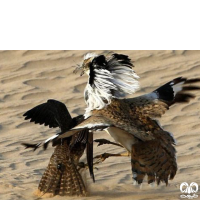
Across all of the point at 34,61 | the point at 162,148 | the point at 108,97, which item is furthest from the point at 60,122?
the point at 34,61

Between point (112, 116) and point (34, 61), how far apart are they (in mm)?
4633

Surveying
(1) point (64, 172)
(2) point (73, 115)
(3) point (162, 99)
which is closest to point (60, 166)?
(1) point (64, 172)

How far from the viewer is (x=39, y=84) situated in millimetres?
11133

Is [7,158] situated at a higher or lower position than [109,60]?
lower

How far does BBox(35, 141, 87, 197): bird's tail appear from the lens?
757 cm

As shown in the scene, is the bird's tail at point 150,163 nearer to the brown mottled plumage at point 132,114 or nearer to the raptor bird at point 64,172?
the brown mottled plumage at point 132,114

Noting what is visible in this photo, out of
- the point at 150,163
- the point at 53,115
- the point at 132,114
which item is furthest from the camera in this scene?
the point at 53,115

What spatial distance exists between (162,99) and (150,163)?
0.83 metres

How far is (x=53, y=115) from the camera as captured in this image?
25.8ft

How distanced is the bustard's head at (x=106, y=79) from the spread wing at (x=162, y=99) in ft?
0.49

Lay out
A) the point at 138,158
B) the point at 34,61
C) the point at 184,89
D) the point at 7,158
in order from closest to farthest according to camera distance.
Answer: the point at 138,158
the point at 184,89
the point at 7,158
the point at 34,61

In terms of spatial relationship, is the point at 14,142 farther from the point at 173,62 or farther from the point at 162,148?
the point at 173,62
